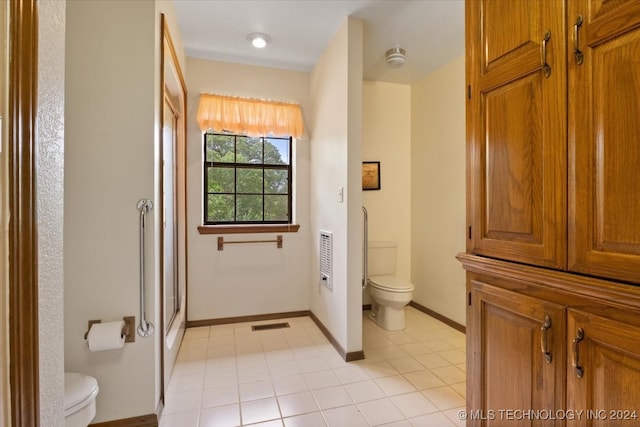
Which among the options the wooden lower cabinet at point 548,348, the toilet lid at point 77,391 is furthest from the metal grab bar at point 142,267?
the wooden lower cabinet at point 548,348

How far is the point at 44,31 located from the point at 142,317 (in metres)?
1.36

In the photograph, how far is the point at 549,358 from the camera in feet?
3.19

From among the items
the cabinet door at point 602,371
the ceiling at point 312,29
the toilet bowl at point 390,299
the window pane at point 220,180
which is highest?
the ceiling at point 312,29

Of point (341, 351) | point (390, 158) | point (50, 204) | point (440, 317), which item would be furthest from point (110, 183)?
point (440, 317)

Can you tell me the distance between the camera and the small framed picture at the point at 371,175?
11.0 feet

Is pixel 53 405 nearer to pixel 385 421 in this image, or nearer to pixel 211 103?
pixel 385 421

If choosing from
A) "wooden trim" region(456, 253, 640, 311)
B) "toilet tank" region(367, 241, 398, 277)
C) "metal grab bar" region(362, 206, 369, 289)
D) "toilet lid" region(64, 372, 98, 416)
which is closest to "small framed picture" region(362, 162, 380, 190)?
"metal grab bar" region(362, 206, 369, 289)

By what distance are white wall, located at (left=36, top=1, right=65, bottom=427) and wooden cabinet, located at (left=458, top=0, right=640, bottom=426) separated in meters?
1.36

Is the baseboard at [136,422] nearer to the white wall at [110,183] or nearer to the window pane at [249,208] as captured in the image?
the white wall at [110,183]

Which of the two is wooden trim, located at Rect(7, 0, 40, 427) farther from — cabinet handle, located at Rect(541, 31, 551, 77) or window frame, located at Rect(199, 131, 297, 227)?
window frame, located at Rect(199, 131, 297, 227)

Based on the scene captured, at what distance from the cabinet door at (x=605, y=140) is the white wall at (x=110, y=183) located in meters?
1.81

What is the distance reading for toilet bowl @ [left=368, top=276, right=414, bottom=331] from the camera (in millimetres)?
2783

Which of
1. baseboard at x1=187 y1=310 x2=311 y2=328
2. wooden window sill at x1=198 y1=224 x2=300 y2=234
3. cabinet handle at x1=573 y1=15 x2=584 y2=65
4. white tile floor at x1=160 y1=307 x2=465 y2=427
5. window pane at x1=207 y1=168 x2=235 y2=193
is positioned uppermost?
cabinet handle at x1=573 y1=15 x2=584 y2=65

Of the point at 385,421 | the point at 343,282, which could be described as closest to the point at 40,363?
the point at 385,421
